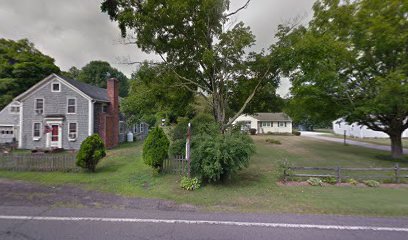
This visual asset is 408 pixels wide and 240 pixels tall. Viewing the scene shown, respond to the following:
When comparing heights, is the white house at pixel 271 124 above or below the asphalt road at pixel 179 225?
above

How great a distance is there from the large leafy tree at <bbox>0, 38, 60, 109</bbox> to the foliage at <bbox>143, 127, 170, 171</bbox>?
27967 mm

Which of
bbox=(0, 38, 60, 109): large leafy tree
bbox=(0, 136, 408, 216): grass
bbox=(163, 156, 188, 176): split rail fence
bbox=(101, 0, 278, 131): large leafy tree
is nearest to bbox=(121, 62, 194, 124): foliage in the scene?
bbox=(101, 0, 278, 131): large leafy tree

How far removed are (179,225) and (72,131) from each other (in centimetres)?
1805

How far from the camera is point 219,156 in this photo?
26.5 ft

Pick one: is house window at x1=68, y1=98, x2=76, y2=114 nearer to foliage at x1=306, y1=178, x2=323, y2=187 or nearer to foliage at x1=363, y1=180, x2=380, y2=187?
foliage at x1=306, y1=178, x2=323, y2=187

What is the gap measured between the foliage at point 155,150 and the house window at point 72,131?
1251 cm

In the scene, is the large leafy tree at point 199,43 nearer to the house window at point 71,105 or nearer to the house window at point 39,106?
the house window at point 71,105

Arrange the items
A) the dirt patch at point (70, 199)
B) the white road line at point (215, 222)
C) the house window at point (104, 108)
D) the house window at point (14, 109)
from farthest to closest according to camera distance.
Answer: the house window at point (14, 109)
the house window at point (104, 108)
the dirt patch at point (70, 199)
the white road line at point (215, 222)

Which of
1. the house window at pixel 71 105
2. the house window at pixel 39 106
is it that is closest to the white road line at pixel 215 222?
the house window at pixel 71 105

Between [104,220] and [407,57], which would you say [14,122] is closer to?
[104,220]

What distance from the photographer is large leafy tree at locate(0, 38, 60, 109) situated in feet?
88.3

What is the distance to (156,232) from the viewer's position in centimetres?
465

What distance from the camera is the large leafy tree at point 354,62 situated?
37.9 ft

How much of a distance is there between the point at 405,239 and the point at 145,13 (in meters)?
12.3
